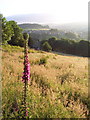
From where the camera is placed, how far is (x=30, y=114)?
3207 mm

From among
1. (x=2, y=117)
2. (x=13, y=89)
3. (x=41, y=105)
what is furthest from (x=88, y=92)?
(x=2, y=117)

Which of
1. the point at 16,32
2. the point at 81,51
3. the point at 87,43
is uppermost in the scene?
the point at 16,32

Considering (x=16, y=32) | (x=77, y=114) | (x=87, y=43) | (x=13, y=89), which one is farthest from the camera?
(x=87, y=43)

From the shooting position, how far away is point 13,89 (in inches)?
164

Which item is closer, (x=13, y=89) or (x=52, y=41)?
(x=13, y=89)

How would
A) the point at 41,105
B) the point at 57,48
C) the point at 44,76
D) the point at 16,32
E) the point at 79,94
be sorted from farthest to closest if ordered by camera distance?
the point at 57,48 → the point at 16,32 → the point at 44,76 → the point at 79,94 → the point at 41,105

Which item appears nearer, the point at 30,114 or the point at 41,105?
the point at 30,114

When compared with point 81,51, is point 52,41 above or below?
above

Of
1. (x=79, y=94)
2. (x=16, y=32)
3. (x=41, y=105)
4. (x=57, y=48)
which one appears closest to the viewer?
(x=41, y=105)

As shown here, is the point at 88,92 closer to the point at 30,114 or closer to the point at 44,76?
the point at 44,76

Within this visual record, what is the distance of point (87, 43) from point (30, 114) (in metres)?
53.8

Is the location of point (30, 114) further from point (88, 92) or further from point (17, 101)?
point (88, 92)

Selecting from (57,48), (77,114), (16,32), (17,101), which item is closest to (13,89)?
(17,101)

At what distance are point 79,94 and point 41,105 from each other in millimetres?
1669
